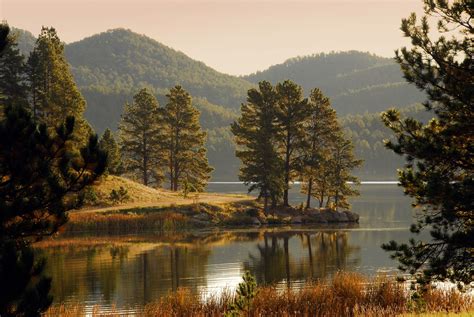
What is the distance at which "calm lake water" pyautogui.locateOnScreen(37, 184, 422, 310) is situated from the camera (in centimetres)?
3481

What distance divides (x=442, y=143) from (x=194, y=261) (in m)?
28.4

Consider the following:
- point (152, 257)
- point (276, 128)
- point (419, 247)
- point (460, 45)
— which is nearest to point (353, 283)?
point (419, 247)

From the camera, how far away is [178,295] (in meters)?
23.4

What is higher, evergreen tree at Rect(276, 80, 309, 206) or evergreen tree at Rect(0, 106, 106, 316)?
evergreen tree at Rect(276, 80, 309, 206)

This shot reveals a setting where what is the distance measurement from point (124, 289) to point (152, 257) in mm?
12127

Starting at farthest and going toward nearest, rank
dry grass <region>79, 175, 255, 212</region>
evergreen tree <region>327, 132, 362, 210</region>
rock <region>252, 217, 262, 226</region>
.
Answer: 1. evergreen tree <region>327, 132, 362, 210</region>
2. rock <region>252, 217, 262, 226</region>
3. dry grass <region>79, 175, 255, 212</region>

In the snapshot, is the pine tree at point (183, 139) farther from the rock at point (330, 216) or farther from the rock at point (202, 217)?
the rock at point (330, 216)

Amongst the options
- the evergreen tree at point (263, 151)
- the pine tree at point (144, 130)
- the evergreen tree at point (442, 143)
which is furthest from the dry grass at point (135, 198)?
the evergreen tree at point (442, 143)

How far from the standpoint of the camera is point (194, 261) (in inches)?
1753

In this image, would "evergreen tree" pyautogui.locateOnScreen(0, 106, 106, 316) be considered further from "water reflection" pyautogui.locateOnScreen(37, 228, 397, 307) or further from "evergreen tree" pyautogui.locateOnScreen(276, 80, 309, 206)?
"evergreen tree" pyautogui.locateOnScreen(276, 80, 309, 206)

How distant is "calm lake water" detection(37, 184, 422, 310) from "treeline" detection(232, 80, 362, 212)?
9370 millimetres

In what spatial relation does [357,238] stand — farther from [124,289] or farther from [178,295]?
[178,295]

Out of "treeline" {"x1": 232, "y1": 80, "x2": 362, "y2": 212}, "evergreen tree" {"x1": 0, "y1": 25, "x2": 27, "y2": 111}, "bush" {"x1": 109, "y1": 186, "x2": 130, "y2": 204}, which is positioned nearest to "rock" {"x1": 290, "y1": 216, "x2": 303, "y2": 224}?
"treeline" {"x1": 232, "y1": 80, "x2": 362, "y2": 212}

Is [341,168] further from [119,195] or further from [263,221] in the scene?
[119,195]
